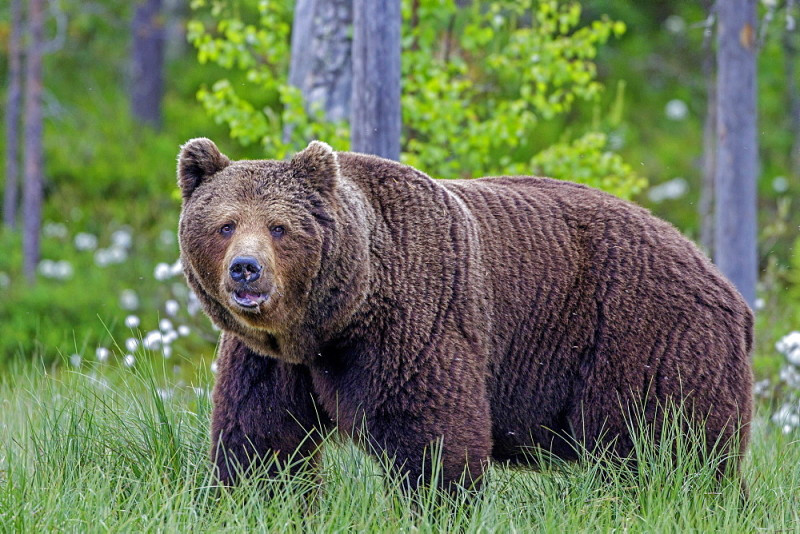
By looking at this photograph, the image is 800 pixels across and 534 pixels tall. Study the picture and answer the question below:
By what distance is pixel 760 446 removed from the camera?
565 cm

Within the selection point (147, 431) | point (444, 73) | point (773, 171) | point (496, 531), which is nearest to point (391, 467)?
point (496, 531)

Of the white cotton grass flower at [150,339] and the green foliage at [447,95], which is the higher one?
the green foliage at [447,95]

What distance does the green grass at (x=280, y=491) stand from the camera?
4156 millimetres

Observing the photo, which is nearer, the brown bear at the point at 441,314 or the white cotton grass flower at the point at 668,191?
the brown bear at the point at 441,314

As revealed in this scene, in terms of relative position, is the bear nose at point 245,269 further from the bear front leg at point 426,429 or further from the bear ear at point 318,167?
the bear front leg at point 426,429

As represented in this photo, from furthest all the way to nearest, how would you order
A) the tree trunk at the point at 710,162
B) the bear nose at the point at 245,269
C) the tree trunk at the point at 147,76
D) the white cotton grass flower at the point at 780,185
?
1. the tree trunk at the point at 147,76
2. the white cotton grass flower at the point at 780,185
3. the tree trunk at the point at 710,162
4. the bear nose at the point at 245,269

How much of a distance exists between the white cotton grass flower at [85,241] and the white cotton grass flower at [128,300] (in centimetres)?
210

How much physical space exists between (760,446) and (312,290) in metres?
2.68

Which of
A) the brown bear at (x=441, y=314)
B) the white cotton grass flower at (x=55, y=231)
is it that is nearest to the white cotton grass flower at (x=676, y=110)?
the white cotton grass flower at (x=55, y=231)

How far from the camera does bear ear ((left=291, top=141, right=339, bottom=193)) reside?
4.46m

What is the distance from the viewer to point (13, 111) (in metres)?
15.0

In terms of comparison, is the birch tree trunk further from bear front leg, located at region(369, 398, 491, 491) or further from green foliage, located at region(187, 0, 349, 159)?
bear front leg, located at region(369, 398, 491, 491)

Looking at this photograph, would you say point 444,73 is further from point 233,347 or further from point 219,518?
point 219,518

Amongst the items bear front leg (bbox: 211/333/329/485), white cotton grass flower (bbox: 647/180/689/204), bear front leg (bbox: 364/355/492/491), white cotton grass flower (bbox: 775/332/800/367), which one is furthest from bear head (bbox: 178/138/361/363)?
white cotton grass flower (bbox: 647/180/689/204)
